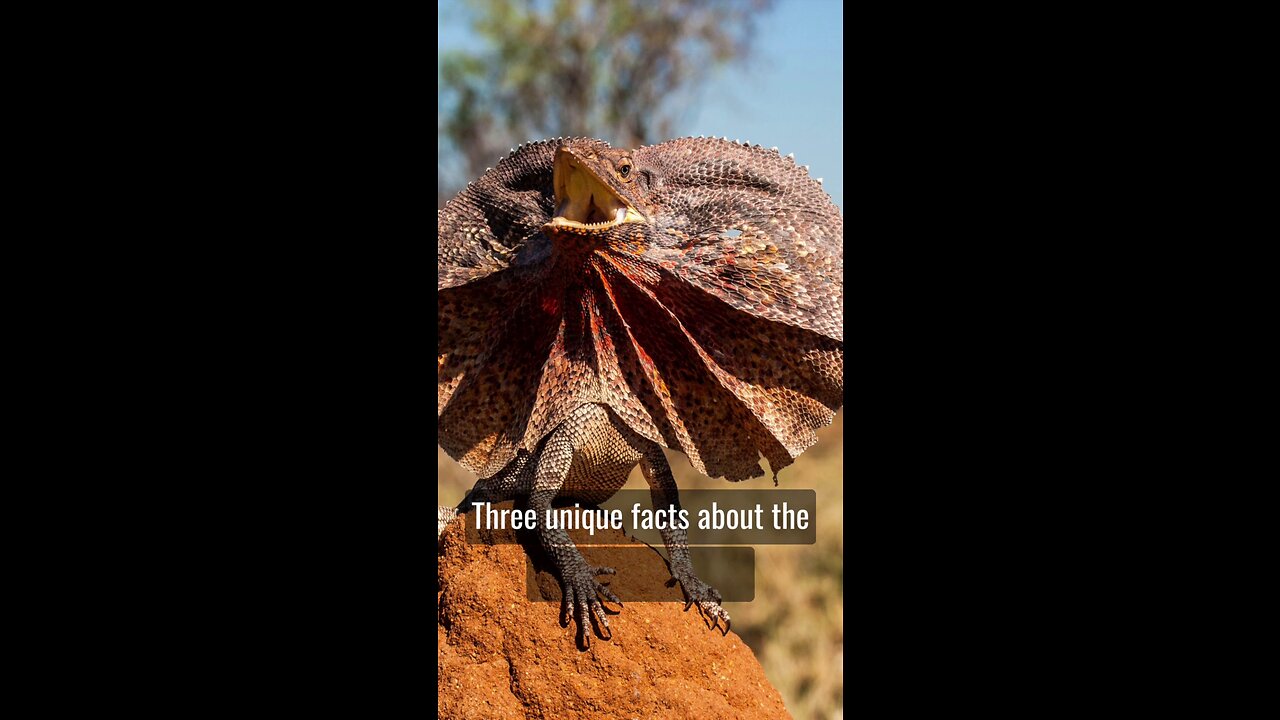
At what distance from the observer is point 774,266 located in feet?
11.4

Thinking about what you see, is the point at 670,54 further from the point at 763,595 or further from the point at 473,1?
the point at 763,595

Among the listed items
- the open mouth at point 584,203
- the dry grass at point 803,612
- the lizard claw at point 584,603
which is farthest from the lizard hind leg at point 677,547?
the dry grass at point 803,612

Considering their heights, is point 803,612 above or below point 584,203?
below

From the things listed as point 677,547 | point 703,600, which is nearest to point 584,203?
point 677,547

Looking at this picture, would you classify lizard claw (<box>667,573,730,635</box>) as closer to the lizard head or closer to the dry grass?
the lizard head

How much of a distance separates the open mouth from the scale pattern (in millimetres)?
96

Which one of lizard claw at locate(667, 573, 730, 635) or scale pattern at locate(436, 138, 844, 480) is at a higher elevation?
scale pattern at locate(436, 138, 844, 480)

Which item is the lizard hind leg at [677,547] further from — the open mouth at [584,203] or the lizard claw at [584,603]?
the open mouth at [584,203]

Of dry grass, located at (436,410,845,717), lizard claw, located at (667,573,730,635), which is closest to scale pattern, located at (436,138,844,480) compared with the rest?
lizard claw, located at (667,573,730,635)

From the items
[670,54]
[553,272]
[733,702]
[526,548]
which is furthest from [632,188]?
[670,54]

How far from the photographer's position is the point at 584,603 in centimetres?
313

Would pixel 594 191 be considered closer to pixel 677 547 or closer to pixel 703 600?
pixel 677 547

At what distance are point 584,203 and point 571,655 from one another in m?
1.34

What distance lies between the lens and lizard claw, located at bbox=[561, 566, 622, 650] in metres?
3.12
